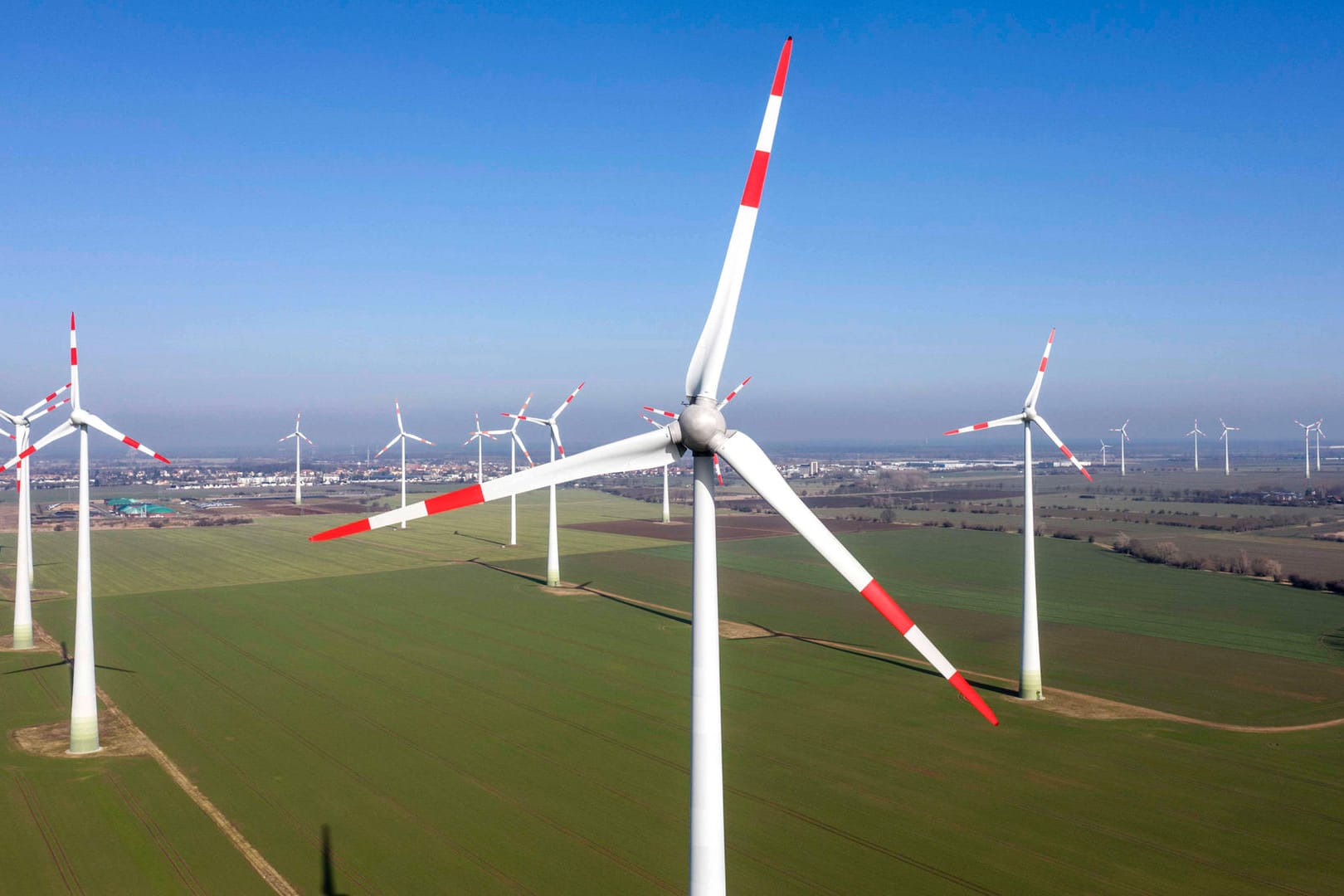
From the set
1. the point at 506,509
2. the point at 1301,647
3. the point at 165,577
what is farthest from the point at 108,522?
the point at 1301,647

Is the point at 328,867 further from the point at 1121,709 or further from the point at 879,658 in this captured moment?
the point at 879,658

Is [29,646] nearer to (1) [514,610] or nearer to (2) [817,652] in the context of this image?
(1) [514,610]

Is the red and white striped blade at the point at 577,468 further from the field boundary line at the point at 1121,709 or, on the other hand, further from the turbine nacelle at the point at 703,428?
the field boundary line at the point at 1121,709

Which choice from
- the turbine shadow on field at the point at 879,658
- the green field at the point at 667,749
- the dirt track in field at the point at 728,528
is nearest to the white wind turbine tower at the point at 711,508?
the green field at the point at 667,749

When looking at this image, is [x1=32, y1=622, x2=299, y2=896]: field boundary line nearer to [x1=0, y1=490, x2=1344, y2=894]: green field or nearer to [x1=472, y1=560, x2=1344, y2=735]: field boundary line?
[x1=0, y1=490, x2=1344, y2=894]: green field

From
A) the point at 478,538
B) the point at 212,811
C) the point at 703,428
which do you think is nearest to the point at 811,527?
the point at 703,428

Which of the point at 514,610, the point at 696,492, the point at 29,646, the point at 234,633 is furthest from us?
the point at 514,610
